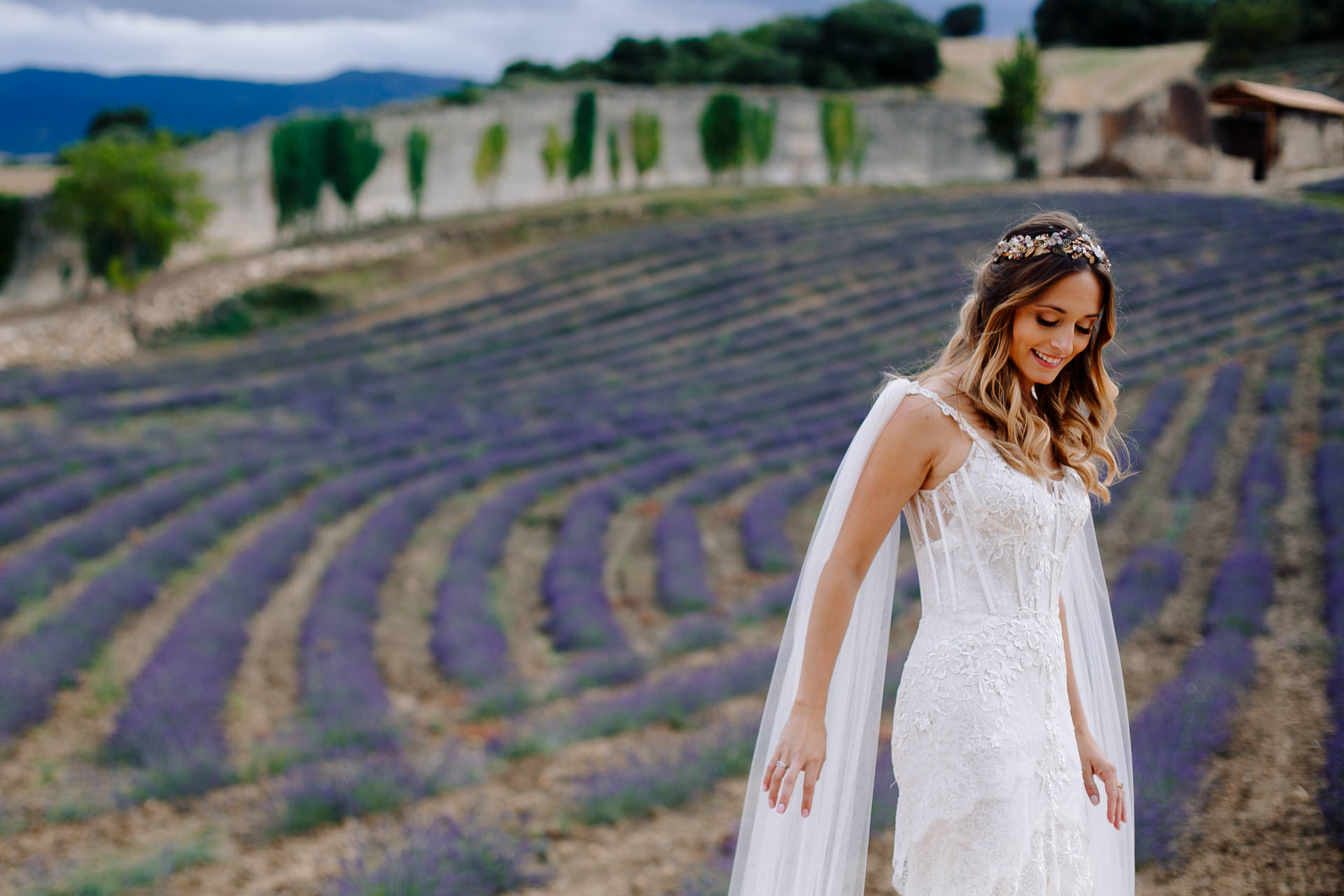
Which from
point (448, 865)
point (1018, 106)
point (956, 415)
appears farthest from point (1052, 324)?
point (1018, 106)

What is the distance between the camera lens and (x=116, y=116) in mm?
39375

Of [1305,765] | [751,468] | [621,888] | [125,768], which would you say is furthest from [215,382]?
[1305,765]

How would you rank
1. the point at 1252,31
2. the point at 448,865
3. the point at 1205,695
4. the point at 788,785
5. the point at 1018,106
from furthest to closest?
the point at 1018,106 < the point at 1252,31 < the point at 1205,695 < the point at 448,865 < the point at 788,785

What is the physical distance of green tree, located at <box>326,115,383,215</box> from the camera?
24141mm

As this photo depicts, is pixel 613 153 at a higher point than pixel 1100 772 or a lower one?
higher

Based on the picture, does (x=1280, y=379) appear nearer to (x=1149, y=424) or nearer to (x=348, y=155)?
(x=1149, y=424)

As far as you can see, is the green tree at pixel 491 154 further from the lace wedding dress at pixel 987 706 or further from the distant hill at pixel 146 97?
the lace wedding dress at pixel 987 706

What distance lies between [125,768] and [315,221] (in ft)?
73.4

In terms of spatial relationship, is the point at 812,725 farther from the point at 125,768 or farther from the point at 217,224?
the point at 217,224

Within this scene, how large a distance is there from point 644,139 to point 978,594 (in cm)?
2820

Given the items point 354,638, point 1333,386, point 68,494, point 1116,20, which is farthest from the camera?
point 1116,20

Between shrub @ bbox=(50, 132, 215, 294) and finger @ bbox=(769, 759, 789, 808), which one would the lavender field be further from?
shrub @ bbox=(50, 132, 215, 294)

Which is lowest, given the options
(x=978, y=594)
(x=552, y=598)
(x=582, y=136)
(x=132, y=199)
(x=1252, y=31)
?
(x=552, y=598)

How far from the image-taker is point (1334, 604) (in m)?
4.49
